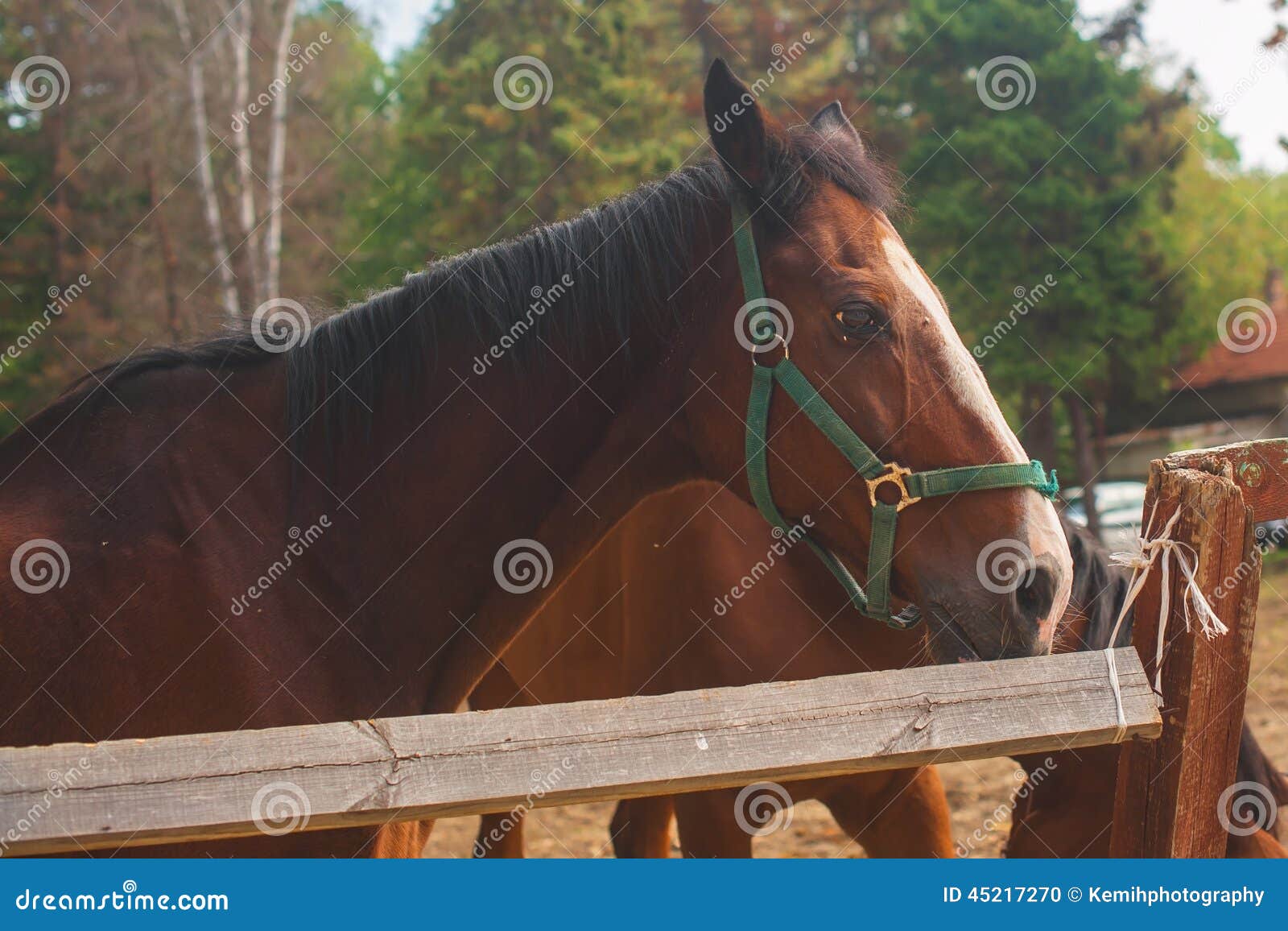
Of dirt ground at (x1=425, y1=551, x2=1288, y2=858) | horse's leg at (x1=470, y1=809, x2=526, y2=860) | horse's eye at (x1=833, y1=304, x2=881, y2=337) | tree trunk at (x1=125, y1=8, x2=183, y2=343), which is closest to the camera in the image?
horse's eye at (x1=833, y1=304, x2=881, y2=337)

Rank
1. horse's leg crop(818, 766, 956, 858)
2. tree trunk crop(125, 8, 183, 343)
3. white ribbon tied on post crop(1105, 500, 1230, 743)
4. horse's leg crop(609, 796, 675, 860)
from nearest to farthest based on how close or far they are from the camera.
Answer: white ribbon tied on post crop(1105, 500, 1230, 743), horse's leg crop(818, 766, 956, 858), horse's leg crop(609, 796, 675, 860), tree trunk crop(125, 8, 183, 343)

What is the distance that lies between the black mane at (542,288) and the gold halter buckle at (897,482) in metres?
0.63

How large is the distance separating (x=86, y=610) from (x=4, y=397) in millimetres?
14920

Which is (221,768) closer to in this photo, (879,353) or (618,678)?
(879,353)

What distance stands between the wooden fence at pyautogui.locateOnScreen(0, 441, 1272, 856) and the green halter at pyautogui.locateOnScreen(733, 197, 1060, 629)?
0.36m

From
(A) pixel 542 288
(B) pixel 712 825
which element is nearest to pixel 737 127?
(A) pixel 542 288

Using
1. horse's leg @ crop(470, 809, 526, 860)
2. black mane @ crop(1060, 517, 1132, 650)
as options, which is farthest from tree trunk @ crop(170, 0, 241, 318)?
black mane @ crop(1060, 517, 1132, 650)

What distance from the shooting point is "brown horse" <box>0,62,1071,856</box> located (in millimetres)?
2146

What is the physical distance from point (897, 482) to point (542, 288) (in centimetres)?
96

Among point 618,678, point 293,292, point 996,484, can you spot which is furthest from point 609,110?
point 996,484

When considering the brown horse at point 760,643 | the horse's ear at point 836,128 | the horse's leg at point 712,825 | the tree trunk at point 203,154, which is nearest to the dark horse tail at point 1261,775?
the brown horse at point 760,643

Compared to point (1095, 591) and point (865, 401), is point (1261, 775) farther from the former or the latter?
→ point (865, 401)

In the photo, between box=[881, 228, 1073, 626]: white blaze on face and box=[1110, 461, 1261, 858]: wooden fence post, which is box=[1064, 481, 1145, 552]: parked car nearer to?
box=[1110, 461, 1261, 858]: wooden fence post

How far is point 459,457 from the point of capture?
2379 millimetres
